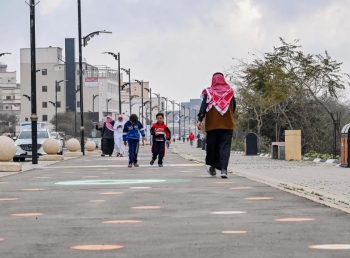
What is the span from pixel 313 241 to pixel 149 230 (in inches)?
65.2

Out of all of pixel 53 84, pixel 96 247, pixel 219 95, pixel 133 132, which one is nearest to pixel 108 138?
pixel 133 132

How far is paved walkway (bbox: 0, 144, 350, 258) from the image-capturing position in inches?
281

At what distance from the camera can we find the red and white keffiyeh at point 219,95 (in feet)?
58.7

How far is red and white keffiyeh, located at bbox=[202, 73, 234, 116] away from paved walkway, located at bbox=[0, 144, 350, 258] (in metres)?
3.77

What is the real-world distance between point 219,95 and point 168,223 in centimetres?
908

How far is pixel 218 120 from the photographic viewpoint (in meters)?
17.9

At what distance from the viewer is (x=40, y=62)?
161 meters

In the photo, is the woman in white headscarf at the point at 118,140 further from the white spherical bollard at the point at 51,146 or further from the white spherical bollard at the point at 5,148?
the white spherical bollard at the point at 5,148

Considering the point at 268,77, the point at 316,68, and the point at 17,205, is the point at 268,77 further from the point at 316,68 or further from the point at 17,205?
the point at 17,205

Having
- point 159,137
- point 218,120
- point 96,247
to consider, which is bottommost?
point 96,247

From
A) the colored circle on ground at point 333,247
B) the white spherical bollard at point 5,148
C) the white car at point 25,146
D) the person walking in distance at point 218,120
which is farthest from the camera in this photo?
the white car at point 25,146

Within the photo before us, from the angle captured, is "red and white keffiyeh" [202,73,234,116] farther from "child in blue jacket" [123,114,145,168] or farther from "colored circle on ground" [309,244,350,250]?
"colored circle on ground" [309,244,350,250]

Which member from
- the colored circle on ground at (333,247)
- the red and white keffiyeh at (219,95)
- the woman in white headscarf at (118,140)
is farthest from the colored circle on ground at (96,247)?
the woman in white headscarf at (118,140)

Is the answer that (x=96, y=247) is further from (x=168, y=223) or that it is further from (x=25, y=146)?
(x=25, y=146)
